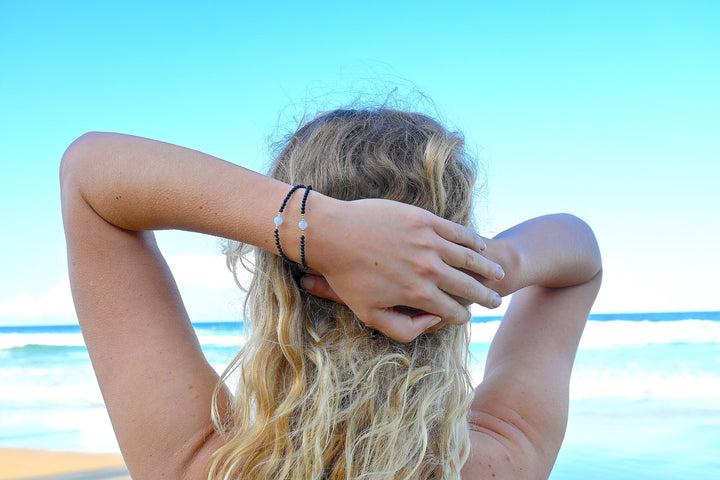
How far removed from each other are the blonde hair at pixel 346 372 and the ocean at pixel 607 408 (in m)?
0.27

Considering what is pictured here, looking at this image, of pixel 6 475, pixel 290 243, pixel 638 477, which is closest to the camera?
pixel 290 243

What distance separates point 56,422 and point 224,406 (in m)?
5.03

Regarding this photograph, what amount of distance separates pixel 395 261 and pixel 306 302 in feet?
0.90

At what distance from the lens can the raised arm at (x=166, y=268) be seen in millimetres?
968

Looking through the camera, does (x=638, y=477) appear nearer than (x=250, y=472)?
No

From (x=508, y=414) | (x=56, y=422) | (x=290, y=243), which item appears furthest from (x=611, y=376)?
(x=290, y=243)

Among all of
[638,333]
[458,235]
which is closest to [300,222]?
[458,235]

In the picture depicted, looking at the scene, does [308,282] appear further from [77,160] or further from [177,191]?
[77,160]

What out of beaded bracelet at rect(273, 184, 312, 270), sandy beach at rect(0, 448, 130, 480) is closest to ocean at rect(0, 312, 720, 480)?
sandy beach at rect(0, 448, 130, 480)

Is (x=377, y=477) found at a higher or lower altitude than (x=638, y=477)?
higher

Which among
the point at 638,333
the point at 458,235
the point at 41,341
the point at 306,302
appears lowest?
the point at 41,341

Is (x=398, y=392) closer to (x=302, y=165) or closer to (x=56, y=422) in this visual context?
(x=302, y=165)

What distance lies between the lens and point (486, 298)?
1054 mm

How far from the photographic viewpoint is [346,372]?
43.2 inches
